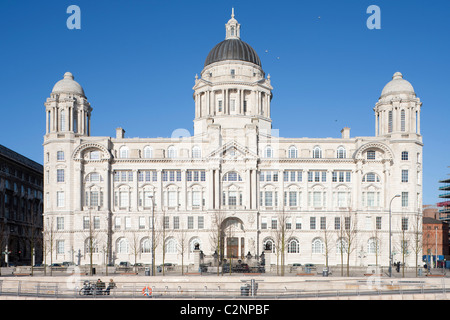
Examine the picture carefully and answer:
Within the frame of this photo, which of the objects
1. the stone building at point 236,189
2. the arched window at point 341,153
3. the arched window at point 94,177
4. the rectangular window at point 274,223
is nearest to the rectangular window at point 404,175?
the stone building at point 236,189

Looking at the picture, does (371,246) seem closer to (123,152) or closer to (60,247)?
(123,152)

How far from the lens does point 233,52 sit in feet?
344

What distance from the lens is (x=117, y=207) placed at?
89.7 meters

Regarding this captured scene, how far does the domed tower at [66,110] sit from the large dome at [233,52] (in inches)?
1105

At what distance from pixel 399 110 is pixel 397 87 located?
4253 mm

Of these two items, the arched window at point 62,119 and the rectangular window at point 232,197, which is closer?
the rectangular window at point 232,197

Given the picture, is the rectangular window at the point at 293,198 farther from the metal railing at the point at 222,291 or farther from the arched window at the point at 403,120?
the metal railing at the point at 222,291

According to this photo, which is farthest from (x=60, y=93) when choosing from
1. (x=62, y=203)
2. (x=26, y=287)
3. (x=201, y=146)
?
(x=26, y=287)

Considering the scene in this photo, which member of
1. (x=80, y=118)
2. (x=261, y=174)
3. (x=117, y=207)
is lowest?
(x=117, y=207)

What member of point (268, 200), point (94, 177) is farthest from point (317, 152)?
point (94, 177)

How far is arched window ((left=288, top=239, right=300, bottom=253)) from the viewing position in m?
88.7

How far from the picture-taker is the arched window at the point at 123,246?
88938 millimetres
